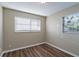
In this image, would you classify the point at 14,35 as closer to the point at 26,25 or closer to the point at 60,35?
the point at 26,25

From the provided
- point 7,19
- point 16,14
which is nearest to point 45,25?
point 16,14

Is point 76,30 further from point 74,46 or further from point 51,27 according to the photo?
point 51,27

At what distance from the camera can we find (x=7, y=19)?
2324 mm

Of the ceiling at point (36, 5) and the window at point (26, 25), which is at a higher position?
the ceiling at point (36, 5)

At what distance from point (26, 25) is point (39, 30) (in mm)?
635

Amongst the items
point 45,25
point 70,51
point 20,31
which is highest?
point 45,25

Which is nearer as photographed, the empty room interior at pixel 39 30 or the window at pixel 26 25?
the empty room interior at pixel 39 30

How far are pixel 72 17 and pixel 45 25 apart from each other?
1.26 metres

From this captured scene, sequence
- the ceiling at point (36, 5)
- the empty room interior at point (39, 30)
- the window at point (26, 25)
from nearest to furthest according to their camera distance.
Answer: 1. the ceiling at point (36, 5)
2. the empty room interior at point (39, 30)
3. the window at point (26, 25)

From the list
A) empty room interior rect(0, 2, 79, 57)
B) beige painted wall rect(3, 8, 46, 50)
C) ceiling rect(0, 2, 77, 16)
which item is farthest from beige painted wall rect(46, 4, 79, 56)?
ceiling rect(0, 2, 77, 16)

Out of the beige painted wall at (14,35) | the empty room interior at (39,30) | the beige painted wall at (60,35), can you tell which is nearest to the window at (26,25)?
the empty room interior at (39,30)

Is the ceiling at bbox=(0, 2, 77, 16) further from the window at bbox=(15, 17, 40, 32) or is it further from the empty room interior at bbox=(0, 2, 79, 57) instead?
the window at bbox=(15, 17, 40, 32)

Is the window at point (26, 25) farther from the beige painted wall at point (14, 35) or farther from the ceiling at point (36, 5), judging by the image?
the ceiling at point (36, 5)

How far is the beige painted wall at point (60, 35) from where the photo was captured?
6.73ft
